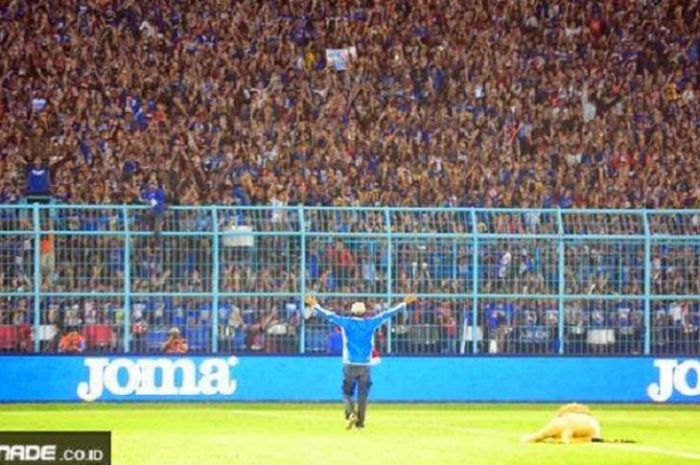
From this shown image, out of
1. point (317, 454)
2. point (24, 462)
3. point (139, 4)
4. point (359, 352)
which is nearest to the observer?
point (24, 462)

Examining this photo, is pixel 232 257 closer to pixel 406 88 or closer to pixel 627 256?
pixel 627 256

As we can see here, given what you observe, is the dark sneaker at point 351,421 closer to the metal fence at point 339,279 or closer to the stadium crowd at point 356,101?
the metal fence at point 339,279

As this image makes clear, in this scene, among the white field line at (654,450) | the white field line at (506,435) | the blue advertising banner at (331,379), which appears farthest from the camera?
the blue advertising banner at (331,379)

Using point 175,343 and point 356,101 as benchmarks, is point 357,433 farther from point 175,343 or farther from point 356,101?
point 356,101

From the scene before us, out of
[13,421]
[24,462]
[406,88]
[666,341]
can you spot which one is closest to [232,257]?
[13,421]

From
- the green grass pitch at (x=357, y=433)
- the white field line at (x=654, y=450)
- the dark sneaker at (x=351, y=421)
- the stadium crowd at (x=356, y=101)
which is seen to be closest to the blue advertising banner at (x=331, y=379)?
the green grass pitch at (x=357, y=433)

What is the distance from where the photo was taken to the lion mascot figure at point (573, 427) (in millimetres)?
26672

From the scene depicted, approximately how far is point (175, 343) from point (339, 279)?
11.2 ft

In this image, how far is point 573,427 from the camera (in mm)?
26688

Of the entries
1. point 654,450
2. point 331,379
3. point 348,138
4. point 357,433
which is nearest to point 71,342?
point 331,379

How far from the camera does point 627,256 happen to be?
120 ft

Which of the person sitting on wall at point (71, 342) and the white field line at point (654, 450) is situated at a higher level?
the person sitting on wall at point (71, 342)

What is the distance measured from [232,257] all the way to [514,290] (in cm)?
548

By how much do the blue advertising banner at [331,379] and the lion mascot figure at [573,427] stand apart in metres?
10.3
